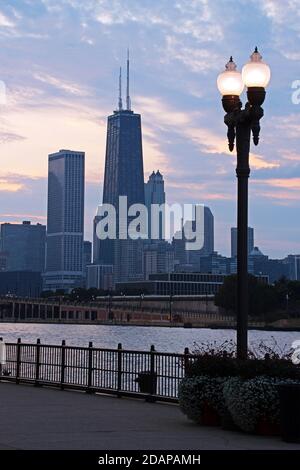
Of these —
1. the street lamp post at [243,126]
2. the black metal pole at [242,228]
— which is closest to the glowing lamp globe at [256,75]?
the street lamp post at [243,126]

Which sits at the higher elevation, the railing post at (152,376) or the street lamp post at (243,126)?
the street lamp post at (243,126)

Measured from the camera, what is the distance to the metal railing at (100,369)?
22.2m

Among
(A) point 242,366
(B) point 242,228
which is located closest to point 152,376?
(A) point 242,366

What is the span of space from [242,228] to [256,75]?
9.44ft

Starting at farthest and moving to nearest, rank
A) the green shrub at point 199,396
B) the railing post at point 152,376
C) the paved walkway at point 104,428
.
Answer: the railing post at point 152,376
the green shrub at point 199,396
the paved walkway at point 104,428

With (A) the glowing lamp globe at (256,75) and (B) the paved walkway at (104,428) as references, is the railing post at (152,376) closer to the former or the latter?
(B) the paved walkway at (104,428)

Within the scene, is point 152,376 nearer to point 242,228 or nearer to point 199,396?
point 199,396

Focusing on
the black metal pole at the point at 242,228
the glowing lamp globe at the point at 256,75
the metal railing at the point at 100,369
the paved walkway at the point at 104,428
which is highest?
the glowing lamp globe at the point at 256,75

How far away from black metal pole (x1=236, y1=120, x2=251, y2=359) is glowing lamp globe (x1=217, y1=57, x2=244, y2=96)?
676 mm

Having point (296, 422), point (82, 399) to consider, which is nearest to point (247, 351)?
point (296, 422)

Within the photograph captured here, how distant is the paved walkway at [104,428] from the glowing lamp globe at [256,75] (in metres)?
6.37

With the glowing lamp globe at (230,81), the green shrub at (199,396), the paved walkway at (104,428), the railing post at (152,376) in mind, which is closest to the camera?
the paved walkway at (104,428)

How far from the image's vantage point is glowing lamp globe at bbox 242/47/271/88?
17062mm
